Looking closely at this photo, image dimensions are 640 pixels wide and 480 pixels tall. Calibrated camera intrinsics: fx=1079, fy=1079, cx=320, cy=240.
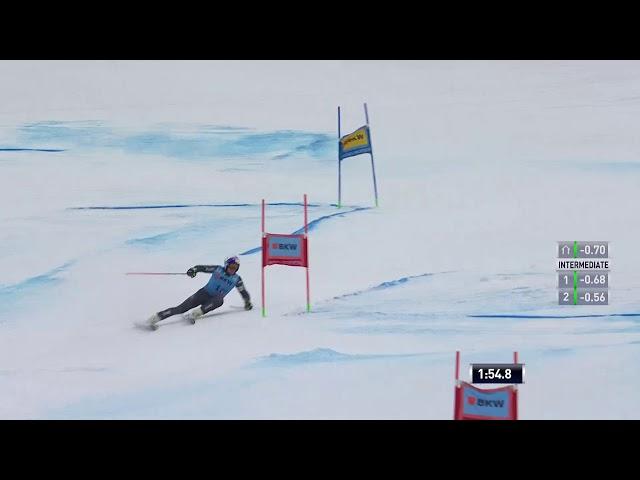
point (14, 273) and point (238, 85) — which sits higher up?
point (238, 85)

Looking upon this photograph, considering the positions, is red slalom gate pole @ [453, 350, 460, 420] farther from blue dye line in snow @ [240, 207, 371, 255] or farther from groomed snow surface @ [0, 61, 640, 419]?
blue dye line in snow @ [240, 207, 371, 255]

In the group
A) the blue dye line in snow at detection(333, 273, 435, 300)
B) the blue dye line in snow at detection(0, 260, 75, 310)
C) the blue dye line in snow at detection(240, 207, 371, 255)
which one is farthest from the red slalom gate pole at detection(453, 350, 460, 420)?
the blue dye line in snow at detection(0, 260, 75, 310)

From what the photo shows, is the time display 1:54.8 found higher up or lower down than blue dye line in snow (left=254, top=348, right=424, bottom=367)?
lower down

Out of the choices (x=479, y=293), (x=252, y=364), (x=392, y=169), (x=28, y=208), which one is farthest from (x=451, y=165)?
(x=28, y=208)

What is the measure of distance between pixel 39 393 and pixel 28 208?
0.79m

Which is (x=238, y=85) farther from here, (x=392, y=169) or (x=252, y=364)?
(x=252, y=364)

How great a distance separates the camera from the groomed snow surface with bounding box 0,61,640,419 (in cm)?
454

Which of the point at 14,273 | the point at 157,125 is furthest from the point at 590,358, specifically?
the point at 14,273

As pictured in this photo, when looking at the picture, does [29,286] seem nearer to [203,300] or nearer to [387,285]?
[203,300]

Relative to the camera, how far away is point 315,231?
4.62 m

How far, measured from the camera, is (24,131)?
4641 millimetres

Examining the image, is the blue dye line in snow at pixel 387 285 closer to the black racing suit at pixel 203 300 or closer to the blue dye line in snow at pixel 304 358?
A: the blue dye line in snow at pixel 304 358

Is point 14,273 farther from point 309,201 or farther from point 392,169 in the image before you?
point 392,169
